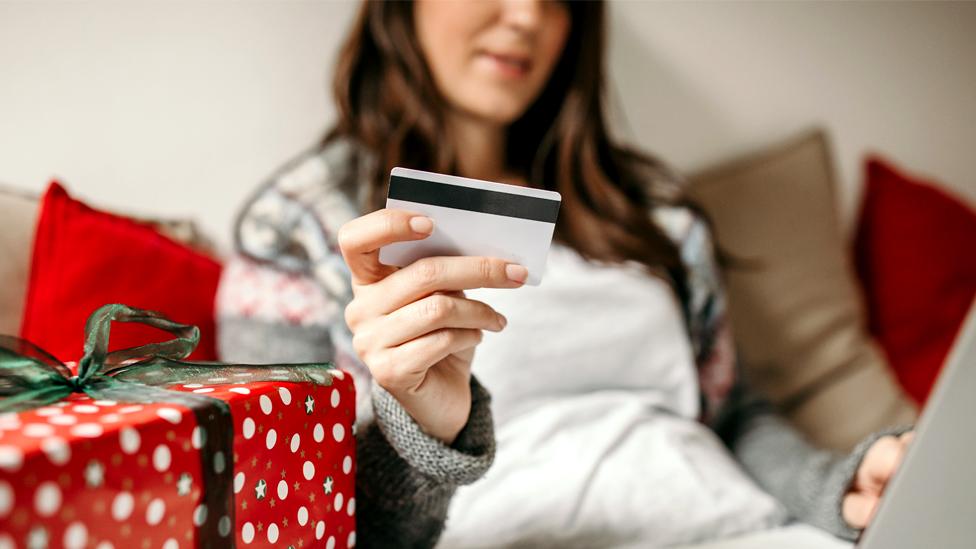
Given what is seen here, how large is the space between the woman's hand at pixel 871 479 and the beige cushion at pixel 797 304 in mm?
375

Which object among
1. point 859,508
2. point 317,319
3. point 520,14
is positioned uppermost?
point 520,14

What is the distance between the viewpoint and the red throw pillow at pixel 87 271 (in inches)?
23.0

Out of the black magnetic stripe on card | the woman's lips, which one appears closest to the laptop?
the black magnetic stripe on card

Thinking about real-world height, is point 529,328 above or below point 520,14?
below

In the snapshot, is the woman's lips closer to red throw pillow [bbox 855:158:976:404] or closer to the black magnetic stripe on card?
the black magnetic stripe on card

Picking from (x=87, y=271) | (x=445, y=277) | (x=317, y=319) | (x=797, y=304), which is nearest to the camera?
(x=445, y=277)

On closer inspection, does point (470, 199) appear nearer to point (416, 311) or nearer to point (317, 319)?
point (416, 311)

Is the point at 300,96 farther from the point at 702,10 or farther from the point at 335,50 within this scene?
the point at 702,10

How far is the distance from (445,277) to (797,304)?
0.86 m

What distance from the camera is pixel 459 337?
1.51 feet

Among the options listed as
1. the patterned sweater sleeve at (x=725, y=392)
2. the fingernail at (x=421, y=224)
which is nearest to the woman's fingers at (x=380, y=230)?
the fingernail at (x=421, y=224)

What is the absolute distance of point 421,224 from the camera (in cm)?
41

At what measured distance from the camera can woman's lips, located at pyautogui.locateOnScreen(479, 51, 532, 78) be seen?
0.83 meters

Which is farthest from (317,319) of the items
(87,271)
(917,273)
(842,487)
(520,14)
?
(917,273)
